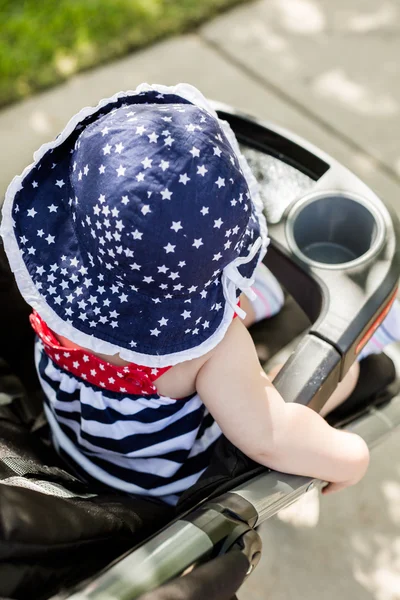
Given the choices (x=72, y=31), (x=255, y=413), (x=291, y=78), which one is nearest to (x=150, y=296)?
(x=255, y=413)

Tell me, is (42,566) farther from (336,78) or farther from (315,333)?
(336,78)

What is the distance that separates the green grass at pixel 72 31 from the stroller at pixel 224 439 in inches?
51.1

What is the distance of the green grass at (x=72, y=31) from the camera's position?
7.84 ft

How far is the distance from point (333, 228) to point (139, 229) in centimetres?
57

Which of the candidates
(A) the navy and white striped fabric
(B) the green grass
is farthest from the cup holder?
(B) the green grass

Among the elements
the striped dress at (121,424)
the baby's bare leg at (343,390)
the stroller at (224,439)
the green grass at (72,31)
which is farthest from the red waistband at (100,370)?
the green grass at (72,31)

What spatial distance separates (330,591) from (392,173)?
46.8 inches

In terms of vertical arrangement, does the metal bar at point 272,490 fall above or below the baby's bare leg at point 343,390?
above

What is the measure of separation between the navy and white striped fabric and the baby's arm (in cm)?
10

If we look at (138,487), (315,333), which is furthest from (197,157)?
(138,487)

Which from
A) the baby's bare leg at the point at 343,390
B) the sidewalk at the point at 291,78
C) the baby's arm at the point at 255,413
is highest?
the baby's arm at the point at 255,413

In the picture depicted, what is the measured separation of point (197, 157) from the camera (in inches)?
31.0

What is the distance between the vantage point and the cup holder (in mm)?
1183

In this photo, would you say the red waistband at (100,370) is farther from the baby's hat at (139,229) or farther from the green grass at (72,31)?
the green grass at (72,31)
